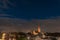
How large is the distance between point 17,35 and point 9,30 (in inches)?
32.2

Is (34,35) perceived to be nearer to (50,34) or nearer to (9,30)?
(50,34)

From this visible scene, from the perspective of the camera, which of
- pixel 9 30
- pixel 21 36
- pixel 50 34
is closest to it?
pixel 9 30

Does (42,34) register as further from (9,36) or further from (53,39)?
(9,36)

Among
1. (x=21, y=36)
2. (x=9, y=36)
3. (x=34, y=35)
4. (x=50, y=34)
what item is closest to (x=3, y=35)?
(x=9, y=36)

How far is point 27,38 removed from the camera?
A: 6.55m

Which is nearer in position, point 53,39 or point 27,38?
point 53,39

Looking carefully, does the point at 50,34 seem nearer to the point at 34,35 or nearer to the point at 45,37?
the point at 45,37

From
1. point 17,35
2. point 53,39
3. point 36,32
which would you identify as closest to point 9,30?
point 17,35

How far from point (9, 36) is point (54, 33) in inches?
70.1

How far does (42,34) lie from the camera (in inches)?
239

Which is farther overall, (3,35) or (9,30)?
(3,35)

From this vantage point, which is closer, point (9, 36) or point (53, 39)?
point (53, 39)

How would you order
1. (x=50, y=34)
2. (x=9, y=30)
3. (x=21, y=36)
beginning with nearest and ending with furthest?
1. (x=9, y=30)
2. (x=50, y=34)
3. (x=21, y=36)

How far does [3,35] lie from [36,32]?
124 centimetres
